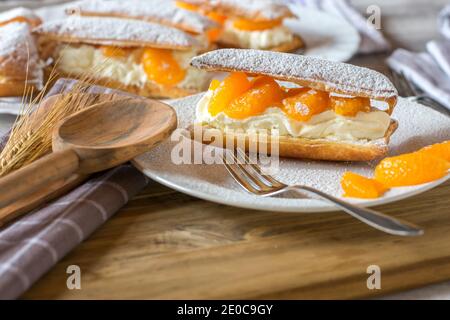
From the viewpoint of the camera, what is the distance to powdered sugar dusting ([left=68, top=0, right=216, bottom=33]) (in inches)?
149

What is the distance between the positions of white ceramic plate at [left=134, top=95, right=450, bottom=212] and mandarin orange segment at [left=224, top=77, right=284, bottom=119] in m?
0.21

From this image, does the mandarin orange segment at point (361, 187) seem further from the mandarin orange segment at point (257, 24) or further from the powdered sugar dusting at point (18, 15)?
the powdered sugar dusting at point (18, 15)

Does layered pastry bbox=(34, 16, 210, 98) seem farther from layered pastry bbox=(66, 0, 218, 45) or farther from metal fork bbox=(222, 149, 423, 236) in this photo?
metal fork bbox=(222, 149, 423, 236)

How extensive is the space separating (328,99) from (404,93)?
1.05 metres

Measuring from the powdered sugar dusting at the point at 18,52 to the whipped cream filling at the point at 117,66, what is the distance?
17 centimetres

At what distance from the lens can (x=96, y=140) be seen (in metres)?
2.21

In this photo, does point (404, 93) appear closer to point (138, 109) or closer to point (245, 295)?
point (138, 109)

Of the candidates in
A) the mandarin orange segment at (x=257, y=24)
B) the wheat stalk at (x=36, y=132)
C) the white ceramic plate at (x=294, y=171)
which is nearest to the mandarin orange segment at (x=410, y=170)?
the white ceramic plate at (x=294, y=171)

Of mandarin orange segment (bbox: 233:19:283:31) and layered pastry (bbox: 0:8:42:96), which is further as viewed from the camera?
mandarin orange segment (bbox: 233:19:283:31)

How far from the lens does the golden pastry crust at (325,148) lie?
2.34 metres

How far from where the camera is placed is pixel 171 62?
3551 millimetres

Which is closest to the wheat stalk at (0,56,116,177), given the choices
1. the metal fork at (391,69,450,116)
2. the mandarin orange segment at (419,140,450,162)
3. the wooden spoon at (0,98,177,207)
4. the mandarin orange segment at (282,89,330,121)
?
the wooden spoon at (0,98,177,207)

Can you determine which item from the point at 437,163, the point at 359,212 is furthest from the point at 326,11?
the point at 359,212

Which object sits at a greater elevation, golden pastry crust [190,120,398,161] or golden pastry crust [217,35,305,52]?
golden pastry crust [217,35,305,52]
